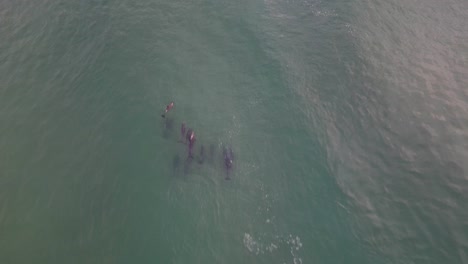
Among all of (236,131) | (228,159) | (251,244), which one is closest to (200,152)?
(228,159)

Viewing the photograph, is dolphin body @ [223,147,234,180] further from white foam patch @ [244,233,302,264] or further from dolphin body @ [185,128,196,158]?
white foam patch @ [244,233,302,264]

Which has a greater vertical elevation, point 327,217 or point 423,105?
point 423,105

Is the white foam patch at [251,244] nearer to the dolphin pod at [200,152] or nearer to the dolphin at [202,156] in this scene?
the dolphin pod at [200,152]

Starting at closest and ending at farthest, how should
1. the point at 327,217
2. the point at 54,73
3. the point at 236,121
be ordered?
the point at 327,217 < the point at 236,121 < the point at 54,73

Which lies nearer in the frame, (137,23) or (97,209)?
(97,209)

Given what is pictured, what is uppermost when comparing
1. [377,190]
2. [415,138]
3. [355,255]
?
[415,138]

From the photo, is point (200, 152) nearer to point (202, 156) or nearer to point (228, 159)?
point (202, 156)

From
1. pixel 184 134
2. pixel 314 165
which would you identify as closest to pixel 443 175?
pixel 314 165

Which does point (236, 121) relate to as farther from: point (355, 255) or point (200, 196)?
point (355, 255)

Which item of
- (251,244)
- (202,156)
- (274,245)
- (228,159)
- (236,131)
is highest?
(236,131)
